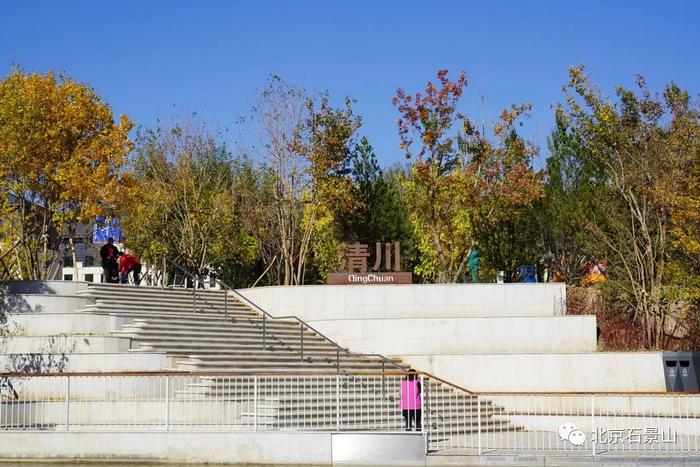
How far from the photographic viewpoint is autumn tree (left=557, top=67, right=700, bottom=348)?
3062 centimetres

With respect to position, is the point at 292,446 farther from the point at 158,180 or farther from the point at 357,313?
the point at 158,180

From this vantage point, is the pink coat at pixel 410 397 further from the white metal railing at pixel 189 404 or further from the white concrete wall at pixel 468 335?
the white concrete wall at pixel 468 335

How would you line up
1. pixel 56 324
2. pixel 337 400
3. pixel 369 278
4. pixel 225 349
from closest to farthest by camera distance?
pixel 337 400
pixel 56 324
pixel 225 349
pixel 369 278

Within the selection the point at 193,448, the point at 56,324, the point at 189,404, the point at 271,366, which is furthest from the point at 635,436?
the point at 56,324

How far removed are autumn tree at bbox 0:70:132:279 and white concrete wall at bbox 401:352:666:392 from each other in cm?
1310

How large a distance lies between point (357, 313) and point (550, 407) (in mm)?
9606

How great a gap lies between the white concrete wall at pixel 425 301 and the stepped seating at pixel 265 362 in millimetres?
1133

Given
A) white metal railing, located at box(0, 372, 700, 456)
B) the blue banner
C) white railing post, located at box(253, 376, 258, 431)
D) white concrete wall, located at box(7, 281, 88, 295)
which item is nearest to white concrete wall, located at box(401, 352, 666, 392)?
white metal railing, located at box(0, 372, 700, 456)

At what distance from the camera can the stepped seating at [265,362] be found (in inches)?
821

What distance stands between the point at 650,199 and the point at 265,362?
13.3 meters

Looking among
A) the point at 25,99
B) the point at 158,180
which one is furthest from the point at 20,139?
the point at 158,180

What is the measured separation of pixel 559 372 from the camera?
2833 centimetres

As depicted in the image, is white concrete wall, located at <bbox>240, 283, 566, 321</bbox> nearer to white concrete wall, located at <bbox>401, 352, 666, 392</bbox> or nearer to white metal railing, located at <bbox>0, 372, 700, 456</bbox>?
white concrete wall, located at <bbox>401, 352, 666, 392</bbox>

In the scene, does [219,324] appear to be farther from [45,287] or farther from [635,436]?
[635,436]
